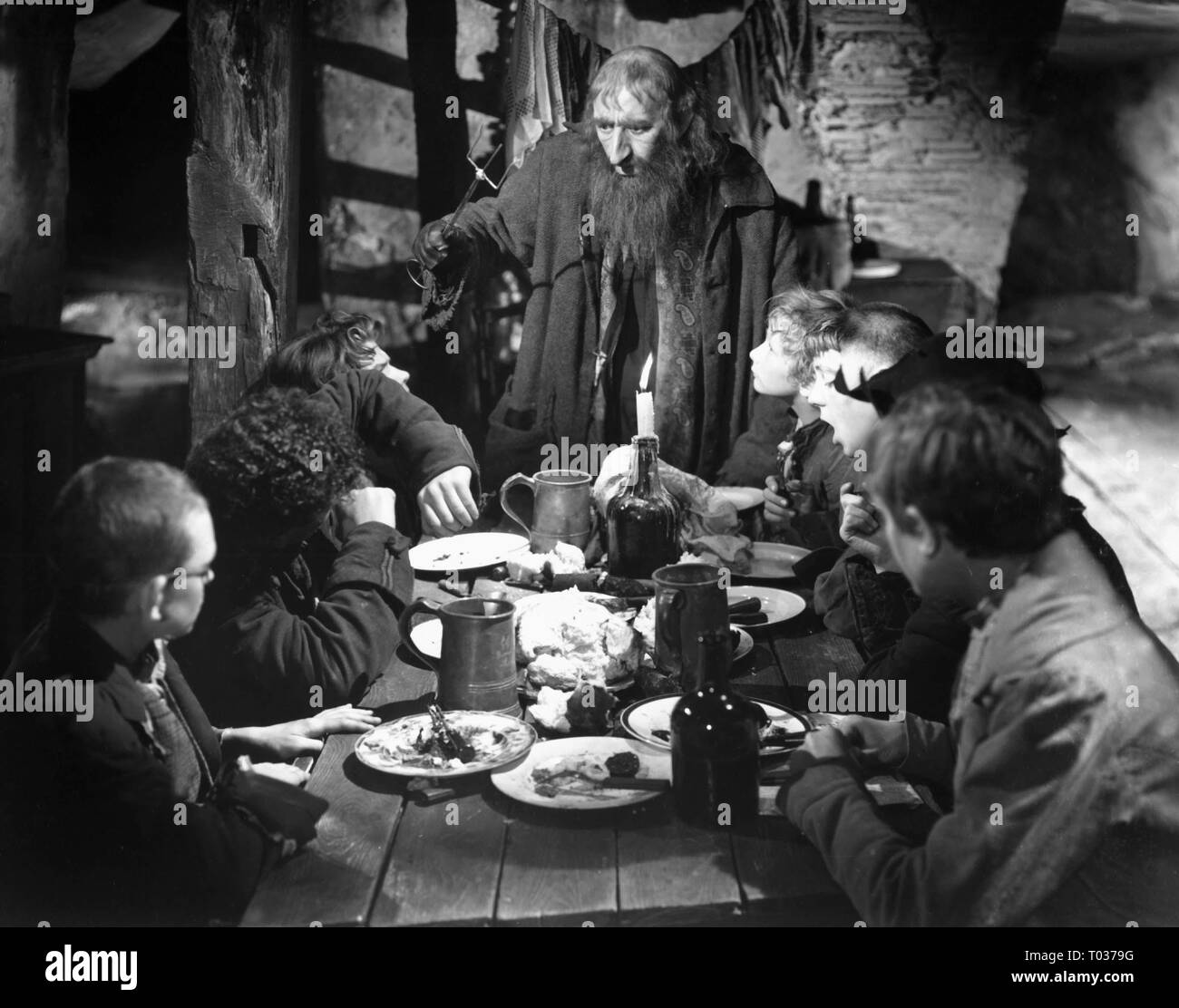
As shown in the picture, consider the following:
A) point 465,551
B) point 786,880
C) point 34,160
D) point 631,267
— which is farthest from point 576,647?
point 34,160

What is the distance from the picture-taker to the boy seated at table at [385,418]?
3139 mm

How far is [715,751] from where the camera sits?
210cm

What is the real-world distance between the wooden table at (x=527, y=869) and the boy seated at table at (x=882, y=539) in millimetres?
599

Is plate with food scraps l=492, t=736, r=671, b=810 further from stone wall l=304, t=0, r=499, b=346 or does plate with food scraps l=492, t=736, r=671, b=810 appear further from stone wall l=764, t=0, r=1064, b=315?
stone wall l=764, t=0, r=1064, b=315

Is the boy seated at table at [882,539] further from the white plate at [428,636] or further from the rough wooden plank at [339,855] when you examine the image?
the rough wooden plank at [339,855]

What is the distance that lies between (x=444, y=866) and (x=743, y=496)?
1.97 metres

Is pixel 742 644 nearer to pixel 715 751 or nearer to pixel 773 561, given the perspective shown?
pixel 773 561

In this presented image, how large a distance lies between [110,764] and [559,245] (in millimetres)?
2299

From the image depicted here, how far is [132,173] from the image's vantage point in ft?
11.5

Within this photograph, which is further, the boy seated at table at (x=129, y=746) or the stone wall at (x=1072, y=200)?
the stone wall at (x=1072, y=200)

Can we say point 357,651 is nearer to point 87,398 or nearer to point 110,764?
point 110,764

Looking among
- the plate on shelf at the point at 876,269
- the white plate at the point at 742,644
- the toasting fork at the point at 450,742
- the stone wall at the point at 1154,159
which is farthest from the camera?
the plate on shelf at the point at 876,269

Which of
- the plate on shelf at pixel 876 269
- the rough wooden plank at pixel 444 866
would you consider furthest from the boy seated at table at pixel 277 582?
the plate on shelf at pixel 876 269
